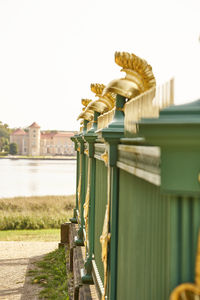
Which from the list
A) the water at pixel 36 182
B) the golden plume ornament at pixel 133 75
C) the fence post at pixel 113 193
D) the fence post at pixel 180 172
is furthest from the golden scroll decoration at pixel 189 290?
the water at pixel 36 182

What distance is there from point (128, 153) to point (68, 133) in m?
130

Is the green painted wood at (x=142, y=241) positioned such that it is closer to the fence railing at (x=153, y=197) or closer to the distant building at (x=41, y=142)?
the fence railing at (x=153, y=197)

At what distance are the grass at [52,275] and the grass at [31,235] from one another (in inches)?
128

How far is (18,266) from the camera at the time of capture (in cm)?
991

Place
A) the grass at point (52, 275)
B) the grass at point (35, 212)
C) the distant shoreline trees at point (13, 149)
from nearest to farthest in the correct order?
the grass at point (52, 275), the grass at point (35, 212), the distant shoreline trees at point (13, 149)

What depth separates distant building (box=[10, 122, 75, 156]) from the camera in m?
129

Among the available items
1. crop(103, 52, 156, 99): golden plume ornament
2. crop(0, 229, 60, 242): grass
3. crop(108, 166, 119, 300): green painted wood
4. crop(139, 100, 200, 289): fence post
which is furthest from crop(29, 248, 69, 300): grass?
crop(139, 100, 200, 289): fence post

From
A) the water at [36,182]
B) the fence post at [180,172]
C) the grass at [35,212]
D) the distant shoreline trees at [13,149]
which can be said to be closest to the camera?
the fence post at [180,172]

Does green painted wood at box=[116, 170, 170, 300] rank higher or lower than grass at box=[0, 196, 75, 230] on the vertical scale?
higher

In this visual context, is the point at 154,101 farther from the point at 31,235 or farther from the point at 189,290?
the point at 31,235

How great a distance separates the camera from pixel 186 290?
1.43 meters

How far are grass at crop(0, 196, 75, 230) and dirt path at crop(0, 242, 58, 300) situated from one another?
4.13m

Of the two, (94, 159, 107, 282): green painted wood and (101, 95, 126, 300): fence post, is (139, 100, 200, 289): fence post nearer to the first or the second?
Answer: (101, 95, 126, 300): fence post

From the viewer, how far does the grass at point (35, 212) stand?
1727cm
